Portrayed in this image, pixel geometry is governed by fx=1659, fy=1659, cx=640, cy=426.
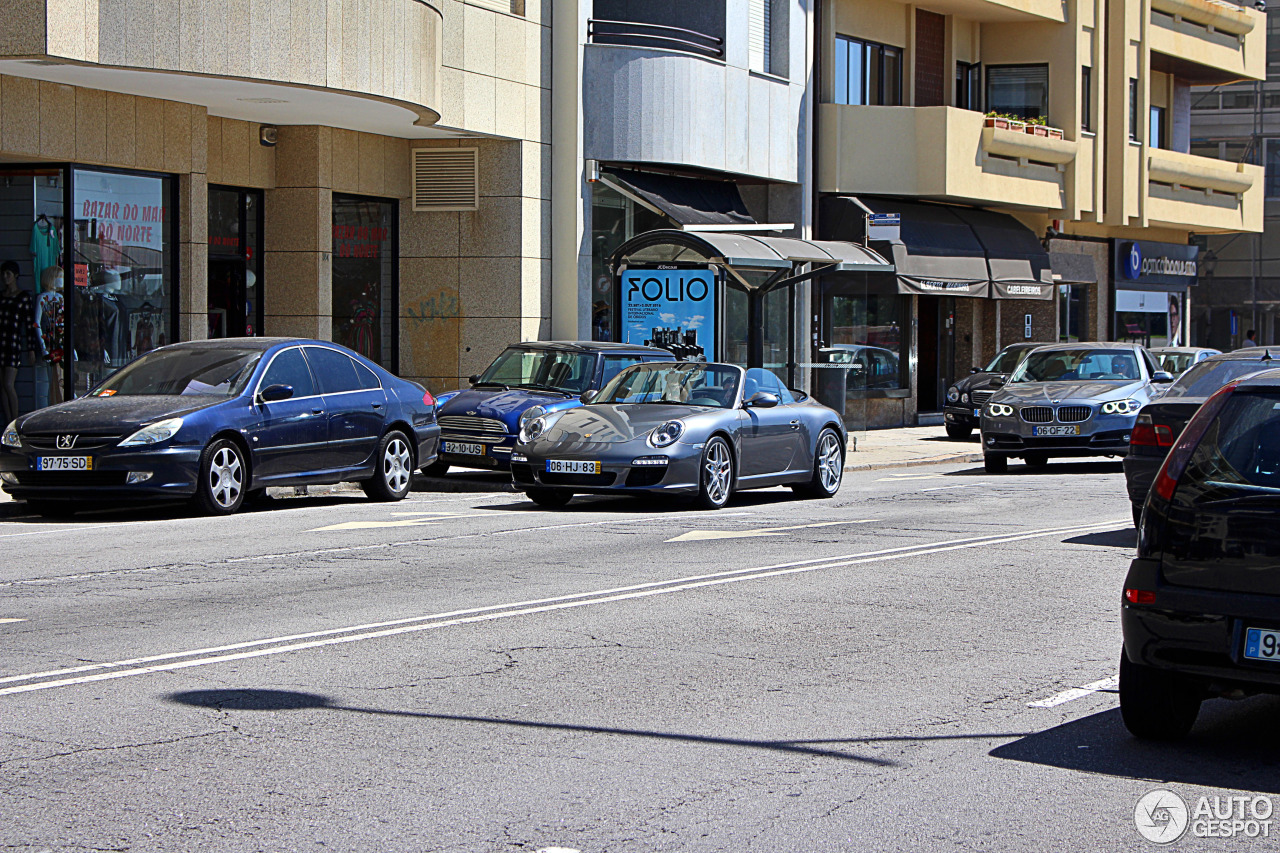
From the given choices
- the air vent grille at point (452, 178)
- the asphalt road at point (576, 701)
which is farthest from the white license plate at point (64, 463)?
the air vent grille at point (452, 178)

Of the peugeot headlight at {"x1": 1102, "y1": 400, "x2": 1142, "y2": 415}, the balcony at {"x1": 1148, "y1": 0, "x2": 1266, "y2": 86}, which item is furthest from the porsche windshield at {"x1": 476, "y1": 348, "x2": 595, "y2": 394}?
the balcony at {"x1": 1148, "y1": 0, "x2": 1266, "y2": 86}

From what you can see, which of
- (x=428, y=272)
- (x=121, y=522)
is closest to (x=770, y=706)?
(x=121, y=522)

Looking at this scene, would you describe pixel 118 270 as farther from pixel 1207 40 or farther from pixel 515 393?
pixel 1207 40

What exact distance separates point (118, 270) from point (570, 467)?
815cm

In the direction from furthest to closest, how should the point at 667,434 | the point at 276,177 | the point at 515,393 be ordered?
the point at 276,177
the point at 515,393
the point at 667,434

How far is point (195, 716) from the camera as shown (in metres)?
6.21

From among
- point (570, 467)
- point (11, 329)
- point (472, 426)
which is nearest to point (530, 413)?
point (472, 426)

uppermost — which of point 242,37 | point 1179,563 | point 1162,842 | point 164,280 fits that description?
point 242,37

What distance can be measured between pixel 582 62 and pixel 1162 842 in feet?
69.6

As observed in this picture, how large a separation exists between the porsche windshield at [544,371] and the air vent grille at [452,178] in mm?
5985

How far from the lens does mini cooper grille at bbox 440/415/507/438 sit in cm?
1733

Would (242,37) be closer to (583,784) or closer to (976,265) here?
(583,784)

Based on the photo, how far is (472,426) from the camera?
17.6 m

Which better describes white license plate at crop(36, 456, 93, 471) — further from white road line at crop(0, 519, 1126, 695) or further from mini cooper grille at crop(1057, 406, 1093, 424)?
mini cooper grille at crop(1057, 406, 1093, 424)
